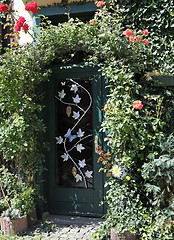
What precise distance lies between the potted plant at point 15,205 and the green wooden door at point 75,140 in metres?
0.72

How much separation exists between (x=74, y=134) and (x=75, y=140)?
0.33 feet

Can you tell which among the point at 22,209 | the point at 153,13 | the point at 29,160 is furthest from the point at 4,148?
the point at 153,13

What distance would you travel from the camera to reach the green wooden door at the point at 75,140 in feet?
16.4

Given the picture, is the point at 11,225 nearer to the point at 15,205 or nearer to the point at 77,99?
the point at 15,205

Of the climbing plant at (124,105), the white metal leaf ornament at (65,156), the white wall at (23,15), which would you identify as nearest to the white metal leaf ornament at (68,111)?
the climbing plant at (124,105)

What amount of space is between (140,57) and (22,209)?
283 centimetres

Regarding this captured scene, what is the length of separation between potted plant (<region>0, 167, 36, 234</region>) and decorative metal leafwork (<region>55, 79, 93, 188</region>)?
78cm

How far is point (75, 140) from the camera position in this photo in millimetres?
5164

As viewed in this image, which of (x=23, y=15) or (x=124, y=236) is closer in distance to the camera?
(x=124, y=236)

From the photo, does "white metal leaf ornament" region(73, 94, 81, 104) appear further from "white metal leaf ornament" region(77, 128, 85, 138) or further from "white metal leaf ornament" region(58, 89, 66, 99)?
"white metal leaf ornament" region(77, 128, 85, 138)

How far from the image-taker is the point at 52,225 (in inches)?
186

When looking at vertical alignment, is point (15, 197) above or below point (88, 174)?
below

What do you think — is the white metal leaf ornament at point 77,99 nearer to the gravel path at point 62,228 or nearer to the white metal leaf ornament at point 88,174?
the white metal leaf ornament at point 88,174

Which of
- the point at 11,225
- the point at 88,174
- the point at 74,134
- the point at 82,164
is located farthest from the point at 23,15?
the point at 11,225
